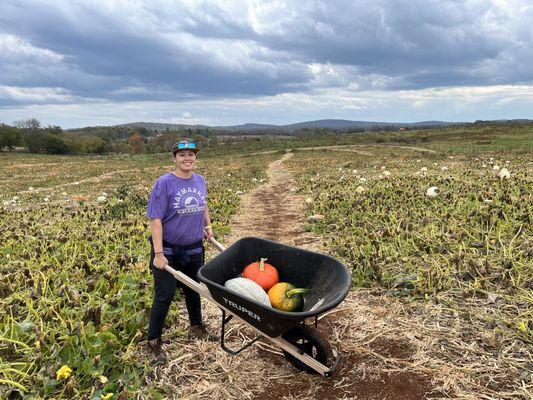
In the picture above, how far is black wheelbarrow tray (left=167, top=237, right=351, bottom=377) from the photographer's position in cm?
375

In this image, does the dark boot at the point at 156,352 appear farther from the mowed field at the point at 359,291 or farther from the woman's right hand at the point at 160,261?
the woman's right hand at the point at 160,261

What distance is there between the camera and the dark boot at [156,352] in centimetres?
473

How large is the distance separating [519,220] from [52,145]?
10619 cm

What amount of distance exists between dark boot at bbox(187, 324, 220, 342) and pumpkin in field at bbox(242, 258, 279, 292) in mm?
1027

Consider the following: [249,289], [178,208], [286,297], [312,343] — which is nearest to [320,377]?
[312,343]

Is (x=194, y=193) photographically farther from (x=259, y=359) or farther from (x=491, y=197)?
(x=491, y=197)

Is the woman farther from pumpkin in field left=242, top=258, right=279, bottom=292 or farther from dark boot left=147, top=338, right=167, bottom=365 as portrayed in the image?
pumpkin in field left=242, top=258, right=279, bottom=292

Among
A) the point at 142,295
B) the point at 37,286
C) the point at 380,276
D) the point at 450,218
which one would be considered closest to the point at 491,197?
the point at 450,218

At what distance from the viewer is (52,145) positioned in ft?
319

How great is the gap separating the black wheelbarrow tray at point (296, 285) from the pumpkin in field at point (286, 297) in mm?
128

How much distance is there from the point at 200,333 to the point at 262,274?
50.7 inches

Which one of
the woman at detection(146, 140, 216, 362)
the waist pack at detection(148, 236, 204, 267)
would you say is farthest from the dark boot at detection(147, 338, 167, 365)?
the waist pack at detection(148, 236, 204, 267)

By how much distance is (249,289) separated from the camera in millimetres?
4293

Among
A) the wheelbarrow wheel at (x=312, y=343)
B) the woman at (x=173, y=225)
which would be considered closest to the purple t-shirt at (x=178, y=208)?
the woman at (x=173, y=225)
